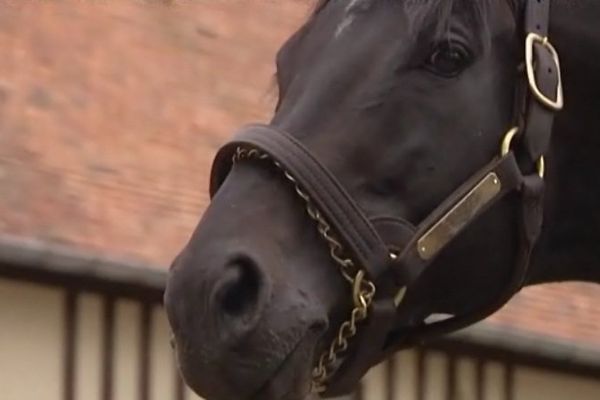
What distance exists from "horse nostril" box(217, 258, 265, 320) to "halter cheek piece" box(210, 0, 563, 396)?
0.58 feet

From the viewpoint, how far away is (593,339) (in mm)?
11352

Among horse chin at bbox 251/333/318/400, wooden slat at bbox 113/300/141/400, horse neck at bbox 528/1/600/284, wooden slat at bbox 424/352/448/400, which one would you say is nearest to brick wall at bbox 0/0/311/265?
wooden slat at bbox 113/300/141/400

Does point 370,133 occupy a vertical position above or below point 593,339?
above

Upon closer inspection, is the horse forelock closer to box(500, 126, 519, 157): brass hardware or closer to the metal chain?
box(500, 126, 519, 157): brass hardware

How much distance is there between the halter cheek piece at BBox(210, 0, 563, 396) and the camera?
152 inches

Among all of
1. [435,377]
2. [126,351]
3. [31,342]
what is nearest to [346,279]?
[31,342]

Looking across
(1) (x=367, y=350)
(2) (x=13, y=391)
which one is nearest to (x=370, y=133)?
(1) (x=367, y=350)

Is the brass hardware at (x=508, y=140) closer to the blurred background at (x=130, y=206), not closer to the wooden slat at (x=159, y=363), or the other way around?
the blurred background at (x=130, y=206)

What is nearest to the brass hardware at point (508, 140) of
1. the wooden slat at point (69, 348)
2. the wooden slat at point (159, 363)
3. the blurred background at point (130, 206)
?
the blurred background at point (130, 206)

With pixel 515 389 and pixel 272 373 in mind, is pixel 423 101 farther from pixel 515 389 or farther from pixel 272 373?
pixel 515 389

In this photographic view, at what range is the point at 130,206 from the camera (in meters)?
10.7

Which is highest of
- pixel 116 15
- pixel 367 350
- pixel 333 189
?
pixel 333 189

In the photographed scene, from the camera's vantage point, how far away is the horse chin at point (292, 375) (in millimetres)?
3777

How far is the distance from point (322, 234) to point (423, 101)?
0.31 metres
